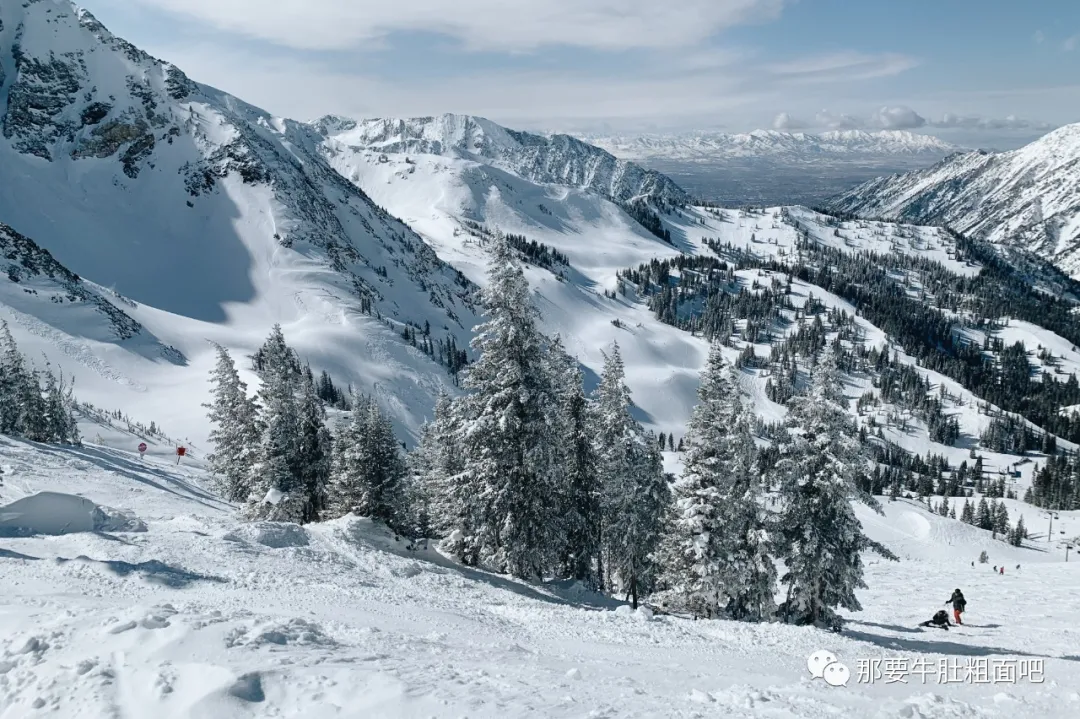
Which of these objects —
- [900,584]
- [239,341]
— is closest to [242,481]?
[900,584]

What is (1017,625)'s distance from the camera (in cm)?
2984

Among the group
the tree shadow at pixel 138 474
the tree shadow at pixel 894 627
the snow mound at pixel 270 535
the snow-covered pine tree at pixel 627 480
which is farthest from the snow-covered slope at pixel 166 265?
the tree shadow at pixel 894 627

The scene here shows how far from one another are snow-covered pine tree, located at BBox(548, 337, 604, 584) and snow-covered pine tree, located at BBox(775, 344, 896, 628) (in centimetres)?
1008

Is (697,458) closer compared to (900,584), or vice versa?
(697,458)

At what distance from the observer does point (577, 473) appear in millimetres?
32375

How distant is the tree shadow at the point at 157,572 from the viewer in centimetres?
1672

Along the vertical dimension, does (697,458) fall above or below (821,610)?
above

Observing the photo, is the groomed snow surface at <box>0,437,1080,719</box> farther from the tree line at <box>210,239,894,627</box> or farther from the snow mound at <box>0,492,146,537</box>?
the tree line at <box>210,239,894,627</box>

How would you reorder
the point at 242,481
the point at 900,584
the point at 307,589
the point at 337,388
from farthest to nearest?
1. the point at 337,388
2. the point at 900,584
3. the point at 242,481
4. the point at 307,589

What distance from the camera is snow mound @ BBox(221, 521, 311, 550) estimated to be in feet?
72.6

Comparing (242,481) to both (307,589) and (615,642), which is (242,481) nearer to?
(307,589)

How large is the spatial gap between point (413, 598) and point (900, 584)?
143 feet

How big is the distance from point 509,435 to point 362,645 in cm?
1391

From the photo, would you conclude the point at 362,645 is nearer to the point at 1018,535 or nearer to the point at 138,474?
the point at 138,474
